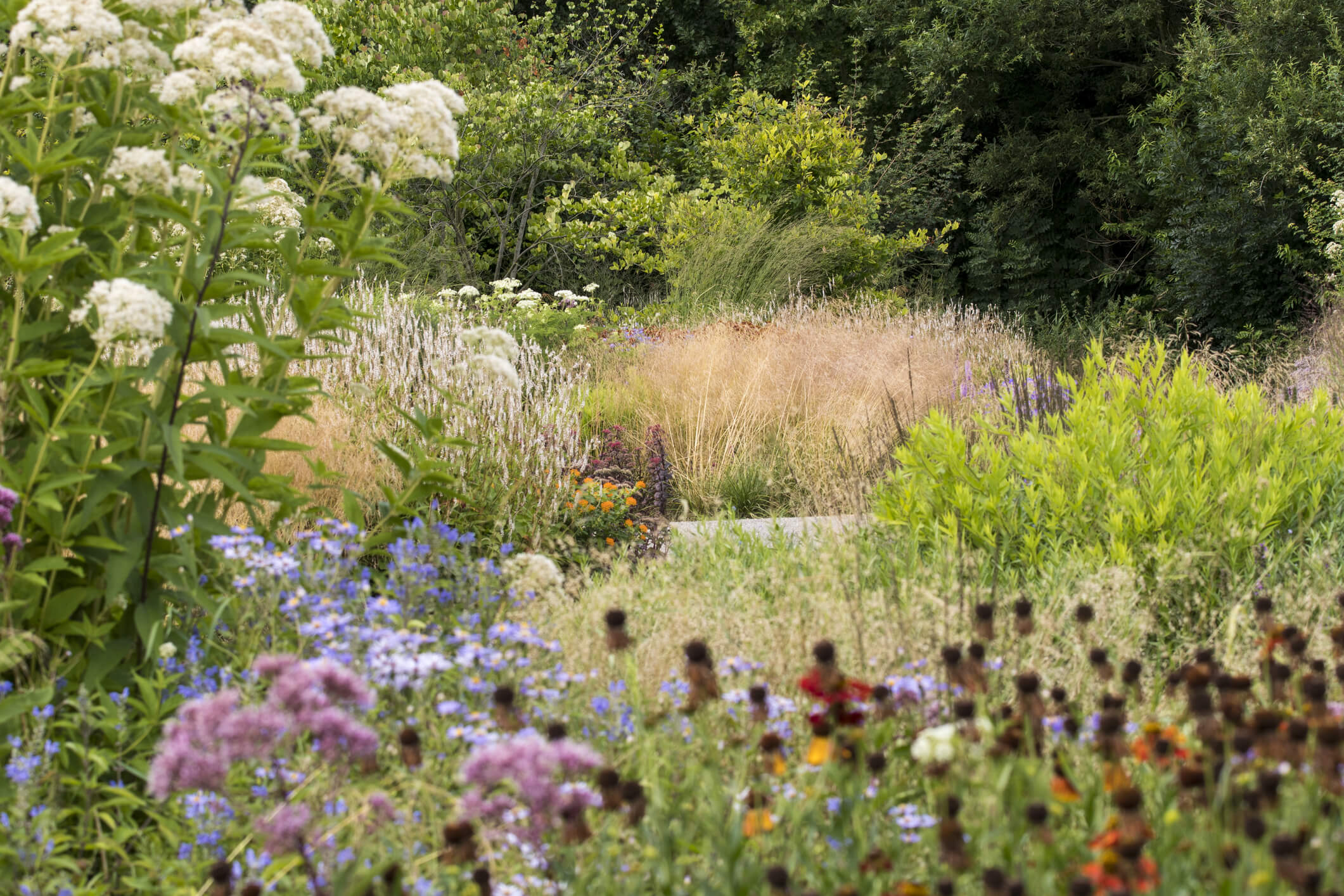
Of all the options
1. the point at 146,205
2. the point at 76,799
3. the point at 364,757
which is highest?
the point at 146,205

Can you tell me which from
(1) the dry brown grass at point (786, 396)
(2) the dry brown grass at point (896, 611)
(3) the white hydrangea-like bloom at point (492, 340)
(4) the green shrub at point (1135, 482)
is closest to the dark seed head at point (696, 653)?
(2) the dry brown grass at point (896, 611)

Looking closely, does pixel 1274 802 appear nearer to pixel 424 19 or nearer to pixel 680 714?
pixel 680 714

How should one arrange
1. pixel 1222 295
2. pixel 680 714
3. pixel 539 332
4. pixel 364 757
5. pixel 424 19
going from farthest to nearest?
pixel 1222 295
pixel 424 19
pixel 539 332
pixel 680 714
pixel 364 757

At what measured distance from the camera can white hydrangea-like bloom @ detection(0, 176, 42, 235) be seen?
216 cm

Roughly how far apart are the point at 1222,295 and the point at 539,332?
9.61m

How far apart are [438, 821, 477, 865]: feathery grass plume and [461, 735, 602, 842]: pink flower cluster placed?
1.4 inches

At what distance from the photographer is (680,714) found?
2.06 metres

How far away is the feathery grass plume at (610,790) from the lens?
148 centimetres

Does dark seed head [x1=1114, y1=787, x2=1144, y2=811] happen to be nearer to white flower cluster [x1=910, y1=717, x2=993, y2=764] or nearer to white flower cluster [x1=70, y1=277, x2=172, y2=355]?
white flower cluster [x1=910, y1=717, x2=993, y2=764]

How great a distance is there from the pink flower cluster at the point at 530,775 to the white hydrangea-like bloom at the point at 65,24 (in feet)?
6.03

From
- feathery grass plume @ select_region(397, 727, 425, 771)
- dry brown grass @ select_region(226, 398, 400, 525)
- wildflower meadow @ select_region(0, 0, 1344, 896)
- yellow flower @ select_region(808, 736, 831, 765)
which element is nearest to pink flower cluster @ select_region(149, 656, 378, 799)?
wildflower meadow @ select_region(0, 0, 1344, 896)

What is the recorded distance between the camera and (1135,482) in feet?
12.8

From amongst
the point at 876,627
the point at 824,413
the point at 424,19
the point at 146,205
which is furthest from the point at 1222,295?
the point at 146,205

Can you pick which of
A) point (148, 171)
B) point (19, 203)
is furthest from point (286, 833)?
point (148, 171)
